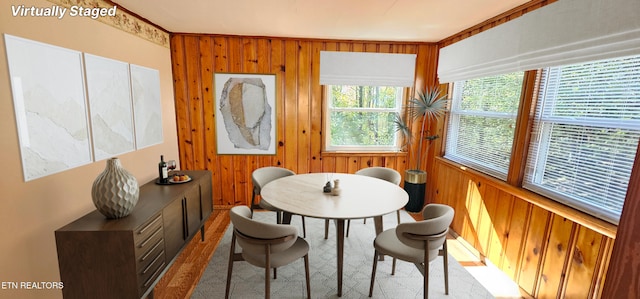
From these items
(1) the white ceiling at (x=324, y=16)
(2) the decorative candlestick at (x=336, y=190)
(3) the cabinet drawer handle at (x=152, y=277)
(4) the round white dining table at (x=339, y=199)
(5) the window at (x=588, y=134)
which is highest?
(1) the white ceiling at (x=324, y=16)

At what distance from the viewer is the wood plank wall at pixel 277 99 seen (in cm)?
357

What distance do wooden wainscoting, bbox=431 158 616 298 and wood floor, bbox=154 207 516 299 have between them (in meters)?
0.15

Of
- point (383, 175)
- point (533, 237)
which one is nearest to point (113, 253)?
point (383, 175)

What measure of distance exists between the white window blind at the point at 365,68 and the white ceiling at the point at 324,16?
0.28 metres

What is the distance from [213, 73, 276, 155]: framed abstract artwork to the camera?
3.66 meters

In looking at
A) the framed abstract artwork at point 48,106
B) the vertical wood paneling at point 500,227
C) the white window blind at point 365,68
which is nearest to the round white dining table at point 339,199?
the vertical wood paneling at point 500,227

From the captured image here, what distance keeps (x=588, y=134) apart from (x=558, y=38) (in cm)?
70

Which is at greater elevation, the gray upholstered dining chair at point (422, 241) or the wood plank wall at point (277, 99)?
the wood plank wall at point (277, 99)

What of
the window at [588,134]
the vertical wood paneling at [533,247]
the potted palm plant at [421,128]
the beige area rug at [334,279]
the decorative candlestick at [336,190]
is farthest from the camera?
the potted palm plant at [421,128]

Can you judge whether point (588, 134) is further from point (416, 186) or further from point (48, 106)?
point (48, 106)

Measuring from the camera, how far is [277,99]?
374 centimetres

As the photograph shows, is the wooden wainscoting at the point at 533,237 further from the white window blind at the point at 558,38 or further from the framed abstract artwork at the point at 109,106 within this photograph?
the framed abstract artwork at the point at 109,106

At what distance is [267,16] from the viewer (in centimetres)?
274

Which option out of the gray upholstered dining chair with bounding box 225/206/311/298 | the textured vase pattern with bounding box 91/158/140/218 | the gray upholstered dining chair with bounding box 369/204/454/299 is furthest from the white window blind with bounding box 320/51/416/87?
the textured vase pattern with bounding box 91/158/140/218
